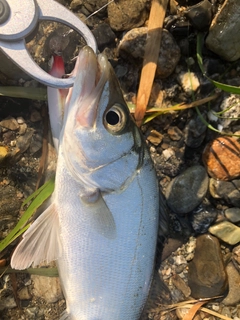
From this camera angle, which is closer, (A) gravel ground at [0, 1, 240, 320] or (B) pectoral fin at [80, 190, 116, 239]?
(B) pectoral fin at [80, 190, 116, 239]

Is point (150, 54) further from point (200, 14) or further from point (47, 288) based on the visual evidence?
point (47, 288)

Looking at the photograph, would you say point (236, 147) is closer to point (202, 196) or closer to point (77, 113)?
point (202, 196)

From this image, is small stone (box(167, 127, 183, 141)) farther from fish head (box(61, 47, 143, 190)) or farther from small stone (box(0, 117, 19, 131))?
small stone (box(0, 117, 19, 131))

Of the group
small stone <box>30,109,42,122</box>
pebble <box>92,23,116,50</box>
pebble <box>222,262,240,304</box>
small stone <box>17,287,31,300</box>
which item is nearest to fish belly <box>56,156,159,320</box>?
small stone <box>17,287,31,300</box>

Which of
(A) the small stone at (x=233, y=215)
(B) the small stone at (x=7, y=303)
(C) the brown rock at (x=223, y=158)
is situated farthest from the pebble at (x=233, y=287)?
(B) the small stone at (x=7, y=303)

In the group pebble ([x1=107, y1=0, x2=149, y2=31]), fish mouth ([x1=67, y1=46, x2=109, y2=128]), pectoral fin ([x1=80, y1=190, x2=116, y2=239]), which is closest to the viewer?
fish mouth ([x1=67, y1=46, x2=109, y2=128])

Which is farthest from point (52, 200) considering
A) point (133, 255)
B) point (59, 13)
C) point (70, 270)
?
point (59, 13)
